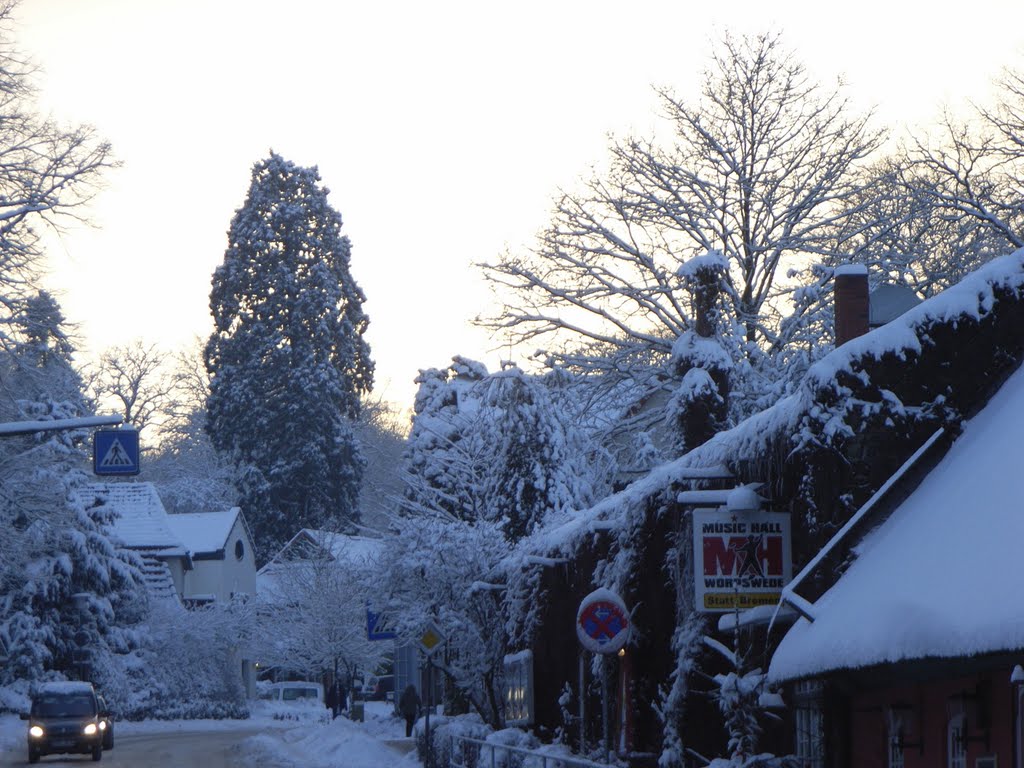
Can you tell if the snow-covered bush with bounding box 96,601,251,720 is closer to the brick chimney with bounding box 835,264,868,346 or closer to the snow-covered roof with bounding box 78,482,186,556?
the snow-covered roof with bounding box 78,482,186,556

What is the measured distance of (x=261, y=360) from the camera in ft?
262

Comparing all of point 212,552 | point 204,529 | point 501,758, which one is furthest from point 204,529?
point 501,758

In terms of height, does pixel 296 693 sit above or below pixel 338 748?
below

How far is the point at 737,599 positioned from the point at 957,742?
148 inches

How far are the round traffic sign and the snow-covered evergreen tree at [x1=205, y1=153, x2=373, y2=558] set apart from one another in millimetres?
61062

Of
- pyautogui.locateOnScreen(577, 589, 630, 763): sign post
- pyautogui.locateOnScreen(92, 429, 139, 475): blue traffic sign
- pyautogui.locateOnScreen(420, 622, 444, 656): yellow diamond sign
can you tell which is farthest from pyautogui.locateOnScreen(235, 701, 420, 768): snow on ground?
pyautogui.locateOnScreen(577, 589, 630, 763): sign post

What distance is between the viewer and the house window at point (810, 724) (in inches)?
563

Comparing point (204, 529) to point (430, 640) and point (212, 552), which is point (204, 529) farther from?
point (430, 640)

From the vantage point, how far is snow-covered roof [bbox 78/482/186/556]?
70688 mm

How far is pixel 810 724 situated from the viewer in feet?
49.4

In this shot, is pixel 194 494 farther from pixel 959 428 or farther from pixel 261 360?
pixel 959 428

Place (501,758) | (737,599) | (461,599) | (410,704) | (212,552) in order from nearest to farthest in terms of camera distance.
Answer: (737,599), (501,758), (461,599), (410,704), (212,552)

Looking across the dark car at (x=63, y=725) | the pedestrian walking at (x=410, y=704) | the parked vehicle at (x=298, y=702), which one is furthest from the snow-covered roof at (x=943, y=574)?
the parked vehicle at (x=298, y=702)

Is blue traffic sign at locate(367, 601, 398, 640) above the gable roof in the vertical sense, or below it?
below
